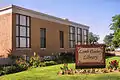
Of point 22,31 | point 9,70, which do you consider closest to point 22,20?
point 22,31

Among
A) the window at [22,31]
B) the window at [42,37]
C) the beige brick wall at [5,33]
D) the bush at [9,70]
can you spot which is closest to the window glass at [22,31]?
the window at [22,31]

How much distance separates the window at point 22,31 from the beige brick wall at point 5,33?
36.8 inches

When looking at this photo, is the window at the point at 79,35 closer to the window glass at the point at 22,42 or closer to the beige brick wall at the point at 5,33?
the window glass at the point at 22,42

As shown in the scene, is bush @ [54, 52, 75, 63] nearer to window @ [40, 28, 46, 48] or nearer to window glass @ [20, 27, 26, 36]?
window @ [40, 28, 46, 48]

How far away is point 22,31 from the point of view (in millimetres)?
22953

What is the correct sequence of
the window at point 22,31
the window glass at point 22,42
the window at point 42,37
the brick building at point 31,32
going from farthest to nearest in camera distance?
1. the window at point 42,37
2. the window glass at point 22,42
3. the window at point 22,31
4. the brick building at point 31,32

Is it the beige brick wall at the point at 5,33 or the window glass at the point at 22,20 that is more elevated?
the window glass at the point at 22,20

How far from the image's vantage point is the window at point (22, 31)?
22.5m

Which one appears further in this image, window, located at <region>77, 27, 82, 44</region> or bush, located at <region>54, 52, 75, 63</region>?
window, located at <region>77, 27, 82, 44</region>

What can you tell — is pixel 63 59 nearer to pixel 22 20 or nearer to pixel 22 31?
pixel 22 31

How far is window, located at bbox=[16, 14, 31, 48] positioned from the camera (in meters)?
22.5

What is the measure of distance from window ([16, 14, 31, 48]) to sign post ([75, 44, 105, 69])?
10840mm

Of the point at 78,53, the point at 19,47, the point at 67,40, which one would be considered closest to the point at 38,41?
the point at 19,47

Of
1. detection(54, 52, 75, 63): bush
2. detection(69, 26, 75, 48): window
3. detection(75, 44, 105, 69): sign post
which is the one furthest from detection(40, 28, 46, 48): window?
detection(75, 44, 105, 69): sign post
